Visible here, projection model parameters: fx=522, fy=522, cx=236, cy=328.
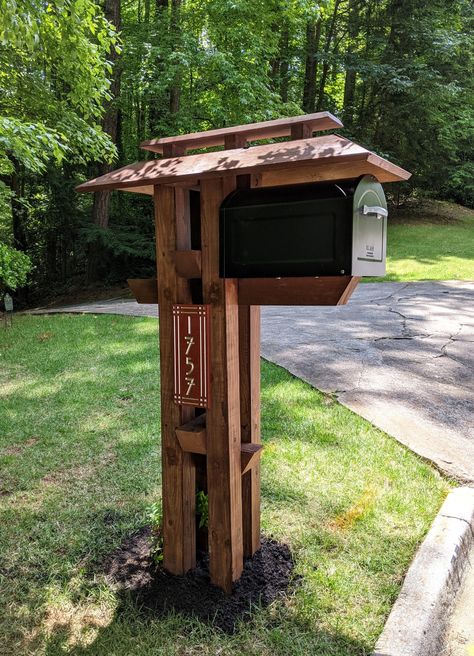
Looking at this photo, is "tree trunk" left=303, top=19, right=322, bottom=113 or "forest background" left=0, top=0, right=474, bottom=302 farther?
"tree trunk" left=303, top=19, right=322, bottom=113

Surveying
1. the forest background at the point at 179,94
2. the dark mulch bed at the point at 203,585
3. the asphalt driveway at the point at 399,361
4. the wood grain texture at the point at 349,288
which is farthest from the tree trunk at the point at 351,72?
the dark mulch bed at the point at 203,585

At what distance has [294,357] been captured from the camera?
18.5 feet

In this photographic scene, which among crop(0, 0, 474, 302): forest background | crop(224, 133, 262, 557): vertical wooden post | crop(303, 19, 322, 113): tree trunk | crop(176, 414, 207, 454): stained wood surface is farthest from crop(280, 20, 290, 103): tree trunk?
crop(176, 414, 207, 454): stained wood surface

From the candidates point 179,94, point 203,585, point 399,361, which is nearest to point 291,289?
point 203,585

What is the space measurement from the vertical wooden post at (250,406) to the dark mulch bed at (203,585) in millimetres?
119

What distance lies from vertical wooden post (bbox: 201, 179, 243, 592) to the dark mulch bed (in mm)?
79

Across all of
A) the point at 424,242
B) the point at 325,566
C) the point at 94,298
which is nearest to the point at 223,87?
the point at 94,298

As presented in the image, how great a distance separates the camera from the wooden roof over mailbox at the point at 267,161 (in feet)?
5.81

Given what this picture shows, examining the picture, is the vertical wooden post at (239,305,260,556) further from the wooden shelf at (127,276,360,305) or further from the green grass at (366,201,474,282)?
the green grass at (366,201,474,282)

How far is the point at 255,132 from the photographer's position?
7.16ft

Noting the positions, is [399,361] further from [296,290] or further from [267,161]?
[267,161]

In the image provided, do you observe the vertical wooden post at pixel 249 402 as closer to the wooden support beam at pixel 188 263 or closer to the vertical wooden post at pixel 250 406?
the vertical wooden post at pixel 250 406

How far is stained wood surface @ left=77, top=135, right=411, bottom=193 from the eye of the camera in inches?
68.4

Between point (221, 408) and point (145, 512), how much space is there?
3.58 feet
